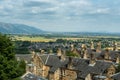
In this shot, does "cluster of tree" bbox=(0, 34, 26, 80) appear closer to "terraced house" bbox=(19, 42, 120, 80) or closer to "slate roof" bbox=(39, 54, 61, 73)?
"terraced house" bbox=(19, 42, 120, 80)

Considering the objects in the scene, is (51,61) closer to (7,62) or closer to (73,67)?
(73,67)

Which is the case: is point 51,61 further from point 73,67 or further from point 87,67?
point 87,67

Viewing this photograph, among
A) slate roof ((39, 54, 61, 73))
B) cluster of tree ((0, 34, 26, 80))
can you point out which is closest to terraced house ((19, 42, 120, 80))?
slate roof ((39, 54, 61, 73))

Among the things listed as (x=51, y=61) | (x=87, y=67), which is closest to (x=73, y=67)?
(x=87, y=67)

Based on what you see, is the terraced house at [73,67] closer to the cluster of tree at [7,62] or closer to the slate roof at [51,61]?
the slate roof at [51,61]

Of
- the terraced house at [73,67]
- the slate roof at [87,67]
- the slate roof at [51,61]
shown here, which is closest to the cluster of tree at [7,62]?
the terraced house at [73,67]

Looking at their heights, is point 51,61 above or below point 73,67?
above

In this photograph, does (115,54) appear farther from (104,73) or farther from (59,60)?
(104,73)

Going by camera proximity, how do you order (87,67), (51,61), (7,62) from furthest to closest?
(51,61) → (87,67) → (7,62)

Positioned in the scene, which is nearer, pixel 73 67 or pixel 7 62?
pixel 7 62

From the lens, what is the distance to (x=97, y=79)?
62375 millimetres

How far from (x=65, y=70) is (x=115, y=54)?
2106 centimetres

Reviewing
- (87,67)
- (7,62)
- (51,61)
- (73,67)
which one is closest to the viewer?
(7,62)

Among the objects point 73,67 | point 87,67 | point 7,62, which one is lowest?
point 73,67
